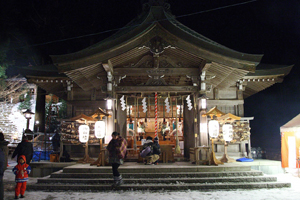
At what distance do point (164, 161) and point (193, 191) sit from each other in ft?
12.5

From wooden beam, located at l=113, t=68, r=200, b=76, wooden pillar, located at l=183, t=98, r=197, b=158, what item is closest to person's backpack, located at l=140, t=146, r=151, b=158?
wooden pillar, located at l=183, t=98, r=197, b=158

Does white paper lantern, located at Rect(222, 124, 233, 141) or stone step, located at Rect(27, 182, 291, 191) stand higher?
white paper lantern, located at Rect(222, 124, 233, 141)

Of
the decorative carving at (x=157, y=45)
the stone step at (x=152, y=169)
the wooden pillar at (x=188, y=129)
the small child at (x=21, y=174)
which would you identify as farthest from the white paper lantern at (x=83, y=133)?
the wooden pillar at (x=188, y=129)

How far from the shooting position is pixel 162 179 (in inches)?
346

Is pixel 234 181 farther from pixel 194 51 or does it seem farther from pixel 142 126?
pixel 142 126

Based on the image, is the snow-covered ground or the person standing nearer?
the snow-covered ground

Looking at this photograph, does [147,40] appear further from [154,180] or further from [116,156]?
[154,180]

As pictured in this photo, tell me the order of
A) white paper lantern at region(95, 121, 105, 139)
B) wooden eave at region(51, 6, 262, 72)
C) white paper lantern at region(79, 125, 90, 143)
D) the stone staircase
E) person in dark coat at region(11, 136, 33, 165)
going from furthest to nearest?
white paper lantern at region(79, 125, 90, 143)
white paper lantern at region(95, 121, 105, 139)
wooden eave at region(51, 6, 262, 72)
the stone staircase
person in dark coat at region(11, 136, 33, 165)

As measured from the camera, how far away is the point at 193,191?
8.14 m

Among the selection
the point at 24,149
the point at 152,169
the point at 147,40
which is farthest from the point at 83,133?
the point at 147,40

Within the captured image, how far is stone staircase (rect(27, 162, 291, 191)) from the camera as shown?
329 inches

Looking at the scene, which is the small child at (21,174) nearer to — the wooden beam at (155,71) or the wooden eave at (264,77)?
the wooden beam at (155,71)

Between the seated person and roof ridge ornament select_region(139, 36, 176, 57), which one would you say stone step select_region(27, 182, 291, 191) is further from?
roof ridge ornament select_region(139, 36, 176, 57)

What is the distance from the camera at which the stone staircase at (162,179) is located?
8.35 m
